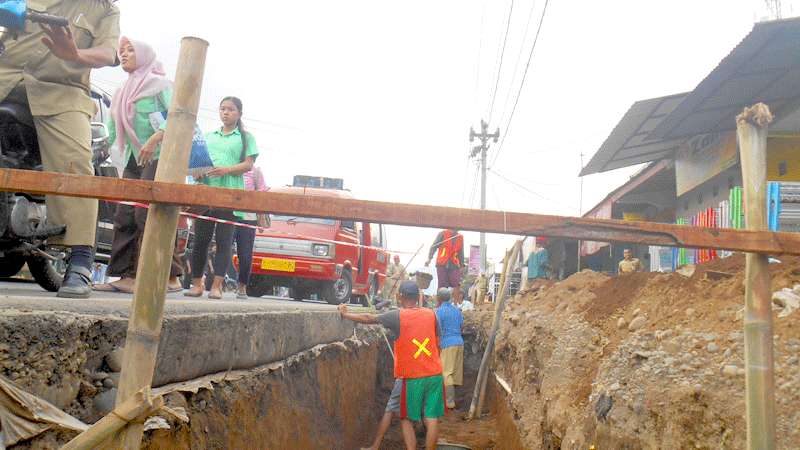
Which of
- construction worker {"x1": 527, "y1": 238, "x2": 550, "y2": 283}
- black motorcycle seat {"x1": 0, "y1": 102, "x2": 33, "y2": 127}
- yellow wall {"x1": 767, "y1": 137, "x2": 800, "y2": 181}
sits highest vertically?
yellow wall {"x1": 767, "y1": 137, "x2": 800, "y2": 181}

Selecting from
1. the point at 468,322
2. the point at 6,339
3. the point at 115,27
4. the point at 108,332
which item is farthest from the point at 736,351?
the point at 468,322

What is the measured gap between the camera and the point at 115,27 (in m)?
3.38

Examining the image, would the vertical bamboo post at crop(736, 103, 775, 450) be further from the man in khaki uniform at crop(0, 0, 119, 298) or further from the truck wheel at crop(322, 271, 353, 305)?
the truck wheel at crop(322, 271, 353, 305)

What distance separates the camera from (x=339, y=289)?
10844mm

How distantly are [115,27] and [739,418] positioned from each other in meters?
3.54

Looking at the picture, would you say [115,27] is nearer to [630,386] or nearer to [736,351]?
[630,386]

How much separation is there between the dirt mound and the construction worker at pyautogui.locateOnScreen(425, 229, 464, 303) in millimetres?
3928

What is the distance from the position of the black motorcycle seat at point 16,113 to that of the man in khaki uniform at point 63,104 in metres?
0.03

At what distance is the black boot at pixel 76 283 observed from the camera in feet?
10.1

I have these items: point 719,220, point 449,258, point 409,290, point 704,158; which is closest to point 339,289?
point 449,258

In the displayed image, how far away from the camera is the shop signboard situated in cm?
940

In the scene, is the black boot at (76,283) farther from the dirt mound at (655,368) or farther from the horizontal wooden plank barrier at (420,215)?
the dirt mound at (655,368)

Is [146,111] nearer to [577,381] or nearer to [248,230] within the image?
[248,230]

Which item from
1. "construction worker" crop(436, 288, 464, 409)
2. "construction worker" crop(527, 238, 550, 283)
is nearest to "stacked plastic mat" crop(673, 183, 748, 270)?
"construction worker" crop(436, 288, 464, 409)
